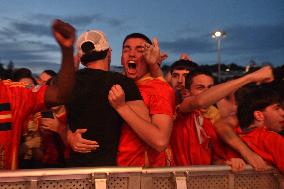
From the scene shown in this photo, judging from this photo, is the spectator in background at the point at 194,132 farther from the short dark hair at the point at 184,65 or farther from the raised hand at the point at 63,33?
the short dark hair at the point at 184,65

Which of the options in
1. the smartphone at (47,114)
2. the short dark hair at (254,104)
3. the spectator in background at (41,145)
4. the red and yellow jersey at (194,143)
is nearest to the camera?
the red and yellow jersey at (194,143)

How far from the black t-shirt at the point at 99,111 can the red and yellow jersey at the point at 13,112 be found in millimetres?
251

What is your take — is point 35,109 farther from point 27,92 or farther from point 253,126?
point 253,126

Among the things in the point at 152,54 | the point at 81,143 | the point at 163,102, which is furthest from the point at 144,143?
the point at 152,54

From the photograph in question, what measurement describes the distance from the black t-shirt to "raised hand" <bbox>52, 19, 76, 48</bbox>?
0.57 metres

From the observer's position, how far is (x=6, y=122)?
2531 mm

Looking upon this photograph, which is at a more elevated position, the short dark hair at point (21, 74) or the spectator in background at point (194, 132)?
the short dark hair at point (21, 74)

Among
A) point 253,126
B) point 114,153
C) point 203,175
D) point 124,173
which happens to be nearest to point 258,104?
point 253,126

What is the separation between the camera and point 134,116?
8.55ft

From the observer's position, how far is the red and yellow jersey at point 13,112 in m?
2.52

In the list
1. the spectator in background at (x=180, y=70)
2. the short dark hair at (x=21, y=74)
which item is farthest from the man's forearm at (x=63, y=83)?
the short dark hair at (x=21, y=74)

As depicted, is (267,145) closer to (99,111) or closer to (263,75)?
(263,75)

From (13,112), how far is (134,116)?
79cm

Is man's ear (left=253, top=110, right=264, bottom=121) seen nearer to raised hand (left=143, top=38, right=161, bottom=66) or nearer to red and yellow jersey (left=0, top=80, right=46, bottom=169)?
raised hand (left=143, top=38, right=161, bottom=66)
